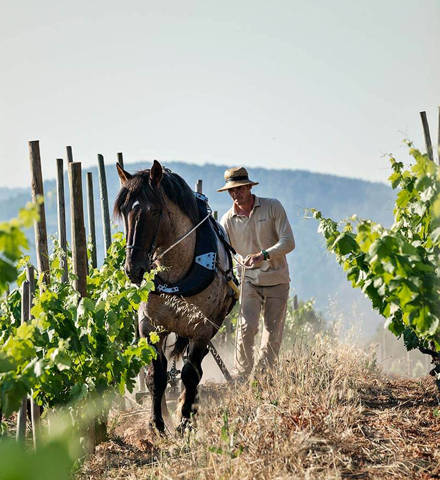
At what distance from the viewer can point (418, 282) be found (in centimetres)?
338

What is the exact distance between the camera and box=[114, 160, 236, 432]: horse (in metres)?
5.46

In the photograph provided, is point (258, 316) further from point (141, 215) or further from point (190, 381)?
point (141, 215)

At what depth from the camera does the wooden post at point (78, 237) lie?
5.27 meters

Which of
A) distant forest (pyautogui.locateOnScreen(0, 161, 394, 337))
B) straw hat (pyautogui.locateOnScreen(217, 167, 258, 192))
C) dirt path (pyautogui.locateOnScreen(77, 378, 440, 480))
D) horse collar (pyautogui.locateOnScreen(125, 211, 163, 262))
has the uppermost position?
straw hat (pyautogui.locateOnScreen(217, 167, 258, 192))

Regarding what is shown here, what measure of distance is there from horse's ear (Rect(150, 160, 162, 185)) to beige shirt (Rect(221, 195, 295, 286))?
147 centimetres

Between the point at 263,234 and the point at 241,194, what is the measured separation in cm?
39

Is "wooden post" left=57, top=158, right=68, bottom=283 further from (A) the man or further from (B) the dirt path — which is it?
Answer: (B) the dirt path

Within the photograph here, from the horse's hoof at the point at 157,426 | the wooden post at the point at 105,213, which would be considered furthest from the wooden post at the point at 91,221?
the horse's hoof at the point at 157,426

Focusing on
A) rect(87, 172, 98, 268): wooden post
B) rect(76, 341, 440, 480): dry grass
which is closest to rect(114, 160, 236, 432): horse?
rect(76, 341, 440, 480): dry grass

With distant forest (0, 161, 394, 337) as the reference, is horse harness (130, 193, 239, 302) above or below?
above

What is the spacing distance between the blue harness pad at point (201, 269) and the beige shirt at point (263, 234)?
33.1 inches

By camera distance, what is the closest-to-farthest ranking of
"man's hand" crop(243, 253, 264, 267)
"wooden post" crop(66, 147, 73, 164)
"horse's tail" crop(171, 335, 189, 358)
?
"man's hand" crop(243, 253, 264, 267) → "horse's tail" crop(171, 335, 189, 358) → "wooden post" crop(66, 147, 73, 164)

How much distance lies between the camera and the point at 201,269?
19.1 feet

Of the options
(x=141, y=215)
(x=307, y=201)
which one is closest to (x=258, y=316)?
(x=141, y=215)
